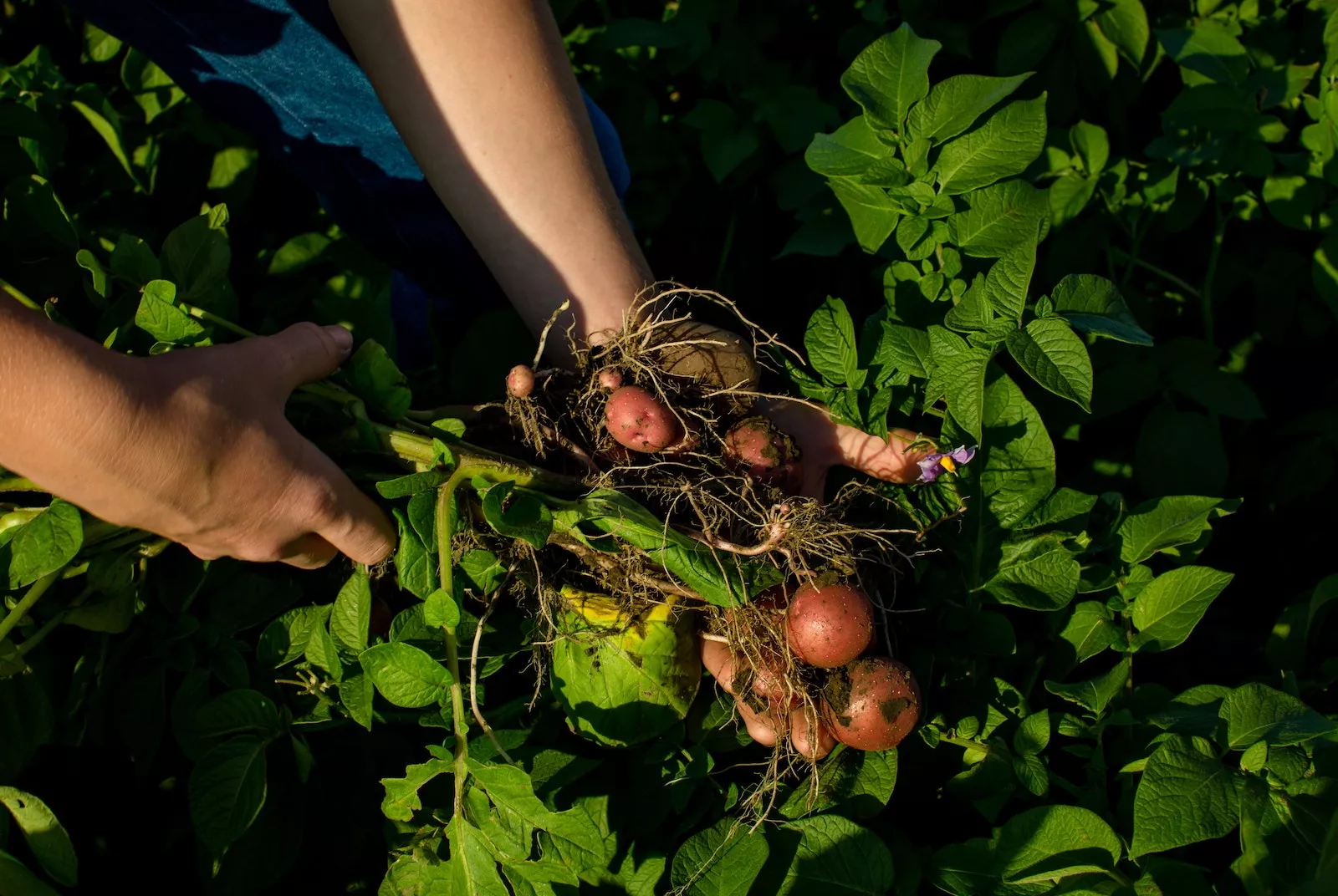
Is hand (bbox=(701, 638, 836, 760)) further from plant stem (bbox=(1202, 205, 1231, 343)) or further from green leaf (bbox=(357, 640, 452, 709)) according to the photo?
plant stem (bbox=(1202, 205, 1231, 343))

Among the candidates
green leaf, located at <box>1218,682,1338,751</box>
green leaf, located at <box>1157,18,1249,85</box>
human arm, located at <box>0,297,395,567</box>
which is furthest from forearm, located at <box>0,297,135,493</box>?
green leaf, located at <box>1157,18,1249,85</box>

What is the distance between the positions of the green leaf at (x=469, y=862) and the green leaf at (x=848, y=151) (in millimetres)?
874

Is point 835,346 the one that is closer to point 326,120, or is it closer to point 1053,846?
point 1053,846

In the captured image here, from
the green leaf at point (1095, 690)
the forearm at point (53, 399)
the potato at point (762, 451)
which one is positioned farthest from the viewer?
the potato at point (762, 451)

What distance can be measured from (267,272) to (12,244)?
0.46m

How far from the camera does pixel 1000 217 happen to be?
48.2 inches

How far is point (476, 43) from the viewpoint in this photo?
119cm

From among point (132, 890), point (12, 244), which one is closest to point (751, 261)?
point (12, 244)

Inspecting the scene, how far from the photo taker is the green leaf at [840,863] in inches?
38.8

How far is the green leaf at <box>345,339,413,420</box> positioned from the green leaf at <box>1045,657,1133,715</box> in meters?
0.80

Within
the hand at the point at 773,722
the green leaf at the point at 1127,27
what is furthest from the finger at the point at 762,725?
the green leaf at the point at 1127,27

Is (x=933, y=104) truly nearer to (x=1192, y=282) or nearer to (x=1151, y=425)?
(x=1151, y=425)

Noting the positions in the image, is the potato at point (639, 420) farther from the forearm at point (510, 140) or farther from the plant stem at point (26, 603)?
the plant stem at point (26, 603)

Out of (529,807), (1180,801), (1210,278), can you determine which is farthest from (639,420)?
(1210,278)
